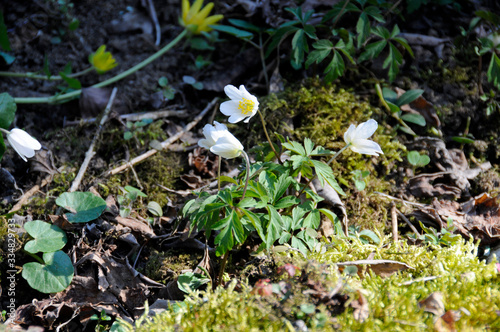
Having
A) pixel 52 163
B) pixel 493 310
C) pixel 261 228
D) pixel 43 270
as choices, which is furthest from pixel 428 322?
pixel 52 163

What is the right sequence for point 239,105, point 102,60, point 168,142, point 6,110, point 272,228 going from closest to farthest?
point 272,228 → point 239,105 → point 6,110 → point 168,142 → point 102,60

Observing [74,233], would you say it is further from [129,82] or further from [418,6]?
[418,6]

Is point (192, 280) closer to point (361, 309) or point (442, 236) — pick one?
point (361, 309)

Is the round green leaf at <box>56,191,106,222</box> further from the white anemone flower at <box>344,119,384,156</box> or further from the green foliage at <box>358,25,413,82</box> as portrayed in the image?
the green foliage at <box>358,25,413,82</box>

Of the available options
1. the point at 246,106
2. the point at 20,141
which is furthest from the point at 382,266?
the point at 20,141

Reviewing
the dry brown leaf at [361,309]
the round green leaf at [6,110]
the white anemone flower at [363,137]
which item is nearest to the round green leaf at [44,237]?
the round green leaf at [6,110]

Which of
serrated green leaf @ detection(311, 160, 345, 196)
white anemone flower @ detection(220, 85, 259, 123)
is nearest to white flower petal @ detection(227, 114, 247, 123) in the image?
white anemone flower @ detection(220, 85, 259, 123)

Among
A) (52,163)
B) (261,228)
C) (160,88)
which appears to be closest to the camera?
(261,228)
